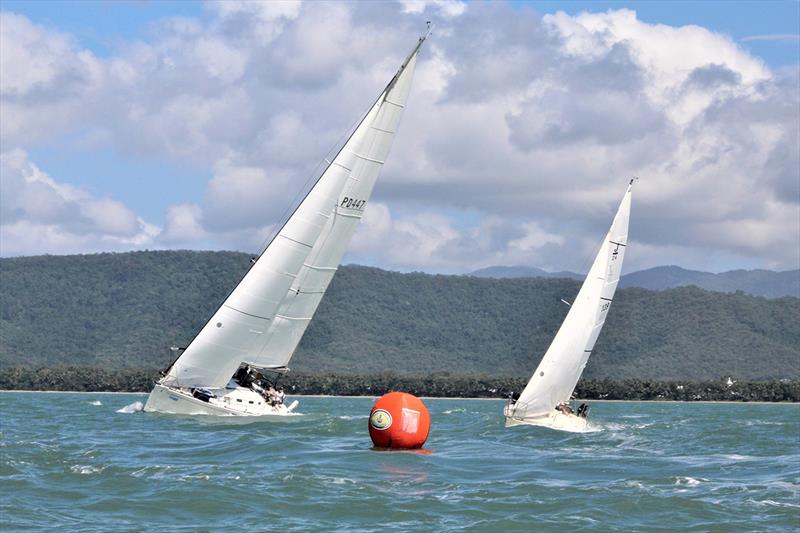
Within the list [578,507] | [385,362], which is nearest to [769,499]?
[578,507]

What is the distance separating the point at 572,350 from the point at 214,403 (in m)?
15.0

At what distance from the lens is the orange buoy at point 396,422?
3478cm

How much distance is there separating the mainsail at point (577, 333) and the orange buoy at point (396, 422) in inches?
741

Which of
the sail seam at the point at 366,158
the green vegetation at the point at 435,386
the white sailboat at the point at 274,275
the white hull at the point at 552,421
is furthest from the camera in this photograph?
the green vegetation at the point at 435,386

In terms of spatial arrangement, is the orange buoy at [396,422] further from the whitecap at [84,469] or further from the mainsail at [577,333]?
the mainsail at [577,333]

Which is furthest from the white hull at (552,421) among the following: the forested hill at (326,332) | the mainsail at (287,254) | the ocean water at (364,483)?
the forested hill at (326,332)

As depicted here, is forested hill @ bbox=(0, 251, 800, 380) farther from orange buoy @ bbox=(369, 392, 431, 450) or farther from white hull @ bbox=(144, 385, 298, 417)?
orange buoy @ bbox=(369, 392, 431, 450)

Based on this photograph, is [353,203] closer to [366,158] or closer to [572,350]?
[366,158]

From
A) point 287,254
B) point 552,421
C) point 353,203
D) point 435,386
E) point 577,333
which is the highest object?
point 353,203

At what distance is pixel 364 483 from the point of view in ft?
94.8

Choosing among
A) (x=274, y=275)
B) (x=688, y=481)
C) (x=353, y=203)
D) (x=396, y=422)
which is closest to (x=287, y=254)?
(x=274, y=275)

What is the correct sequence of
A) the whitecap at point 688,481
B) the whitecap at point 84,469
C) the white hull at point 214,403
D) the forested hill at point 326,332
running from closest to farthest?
the whitecap at point 84,469 < the whitecap at point 688,481 < the white hull at point 214,403 < the forested hill at point 326,332

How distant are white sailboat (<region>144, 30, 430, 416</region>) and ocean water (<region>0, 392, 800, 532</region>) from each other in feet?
14.3

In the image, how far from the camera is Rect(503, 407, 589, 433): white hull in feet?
175
